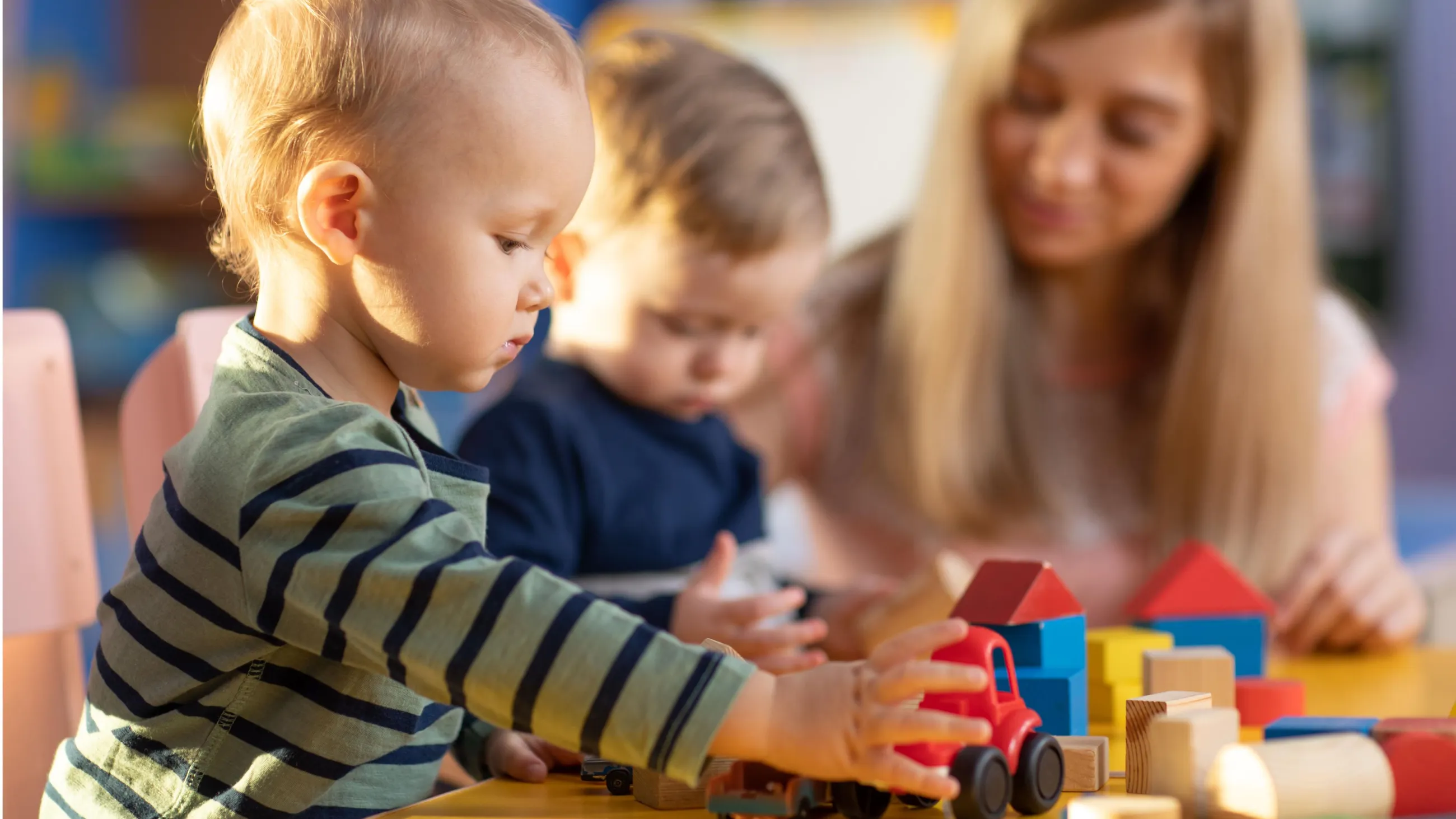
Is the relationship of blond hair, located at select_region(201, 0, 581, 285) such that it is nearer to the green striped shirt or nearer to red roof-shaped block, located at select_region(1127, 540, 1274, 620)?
the green striped shirt

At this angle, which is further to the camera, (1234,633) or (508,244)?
(1234,633)

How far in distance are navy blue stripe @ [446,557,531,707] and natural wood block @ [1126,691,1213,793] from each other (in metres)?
0.27

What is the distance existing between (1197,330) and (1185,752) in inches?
37.9

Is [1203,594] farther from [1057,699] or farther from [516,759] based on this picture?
[516,759]

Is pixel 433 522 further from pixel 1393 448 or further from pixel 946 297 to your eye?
pixel 1393 448

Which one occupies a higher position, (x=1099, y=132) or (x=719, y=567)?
(x=1099, y=132)

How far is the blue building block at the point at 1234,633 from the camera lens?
95cm

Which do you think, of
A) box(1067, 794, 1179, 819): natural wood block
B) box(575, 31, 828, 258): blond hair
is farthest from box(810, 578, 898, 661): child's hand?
box(1067, 794, 1179, 819): natural wood block

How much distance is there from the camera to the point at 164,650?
24.6 inches

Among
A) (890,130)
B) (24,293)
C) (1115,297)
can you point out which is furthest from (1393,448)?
(24,293)

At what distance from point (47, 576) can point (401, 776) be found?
1.13 feet

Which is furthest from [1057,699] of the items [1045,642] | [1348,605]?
[1348,605]

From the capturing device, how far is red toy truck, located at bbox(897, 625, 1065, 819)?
543 mm

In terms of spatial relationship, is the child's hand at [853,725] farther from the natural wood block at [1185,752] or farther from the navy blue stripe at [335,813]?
the navy blue stripe at [335,813]
